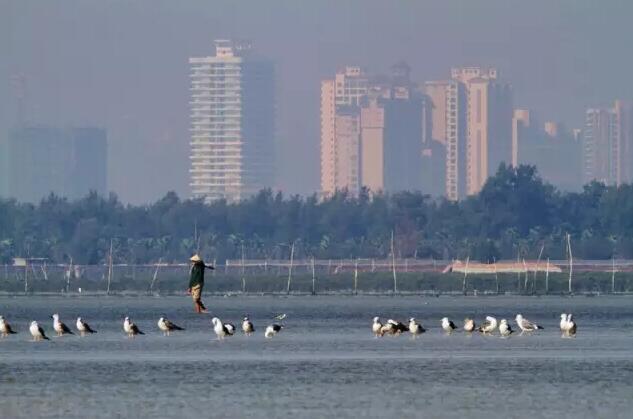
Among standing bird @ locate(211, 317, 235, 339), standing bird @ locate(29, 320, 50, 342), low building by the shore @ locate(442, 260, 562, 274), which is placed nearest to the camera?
standing bird @ locate(29, 320, 50, 342)

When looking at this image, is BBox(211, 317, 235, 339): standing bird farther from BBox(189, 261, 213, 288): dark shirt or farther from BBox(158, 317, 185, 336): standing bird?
BBox(189, 261, 213, 288): dark shirt

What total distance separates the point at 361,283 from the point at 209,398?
11218 cm

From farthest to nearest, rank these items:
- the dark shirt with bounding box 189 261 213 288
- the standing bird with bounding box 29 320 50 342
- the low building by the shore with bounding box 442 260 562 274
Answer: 1. the low building by the shore with bounding box 442 260 562 274
2. the standing bird with bounding box 29 320 50 342
3. the dark shirt with bounding box 189 261 213 288

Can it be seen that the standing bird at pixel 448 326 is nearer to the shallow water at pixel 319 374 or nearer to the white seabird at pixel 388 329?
the shallow water at pixel 319 374

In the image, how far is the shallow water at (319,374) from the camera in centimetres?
4528

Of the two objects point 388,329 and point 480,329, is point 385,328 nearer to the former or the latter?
point 388,329

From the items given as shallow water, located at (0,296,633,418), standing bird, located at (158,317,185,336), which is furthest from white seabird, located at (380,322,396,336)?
standing bird, located at (158,317,185,336)

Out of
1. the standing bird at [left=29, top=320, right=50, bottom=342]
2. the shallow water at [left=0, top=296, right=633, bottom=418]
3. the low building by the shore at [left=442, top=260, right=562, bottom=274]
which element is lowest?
the shallow water at [left=0, top=296, right=633, bottom=418]

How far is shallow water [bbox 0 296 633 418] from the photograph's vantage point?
149 ft

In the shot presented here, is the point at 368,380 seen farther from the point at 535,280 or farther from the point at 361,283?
the point at 361,283

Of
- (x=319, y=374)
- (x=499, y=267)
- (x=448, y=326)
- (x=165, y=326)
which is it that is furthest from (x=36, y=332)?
(x=499, y=267)

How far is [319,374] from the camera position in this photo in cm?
5369

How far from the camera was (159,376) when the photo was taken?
53219 mm

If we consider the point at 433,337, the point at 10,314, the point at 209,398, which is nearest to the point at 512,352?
the point at 433,337
